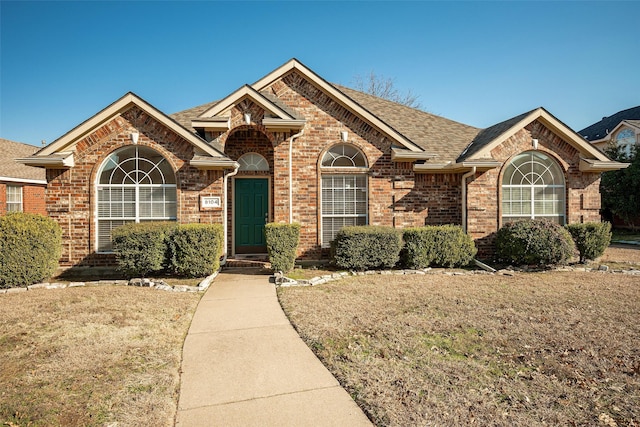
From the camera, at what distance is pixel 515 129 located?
37.2 ft

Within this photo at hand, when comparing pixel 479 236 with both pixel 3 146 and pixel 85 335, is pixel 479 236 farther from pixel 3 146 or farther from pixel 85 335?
pixel 3 146

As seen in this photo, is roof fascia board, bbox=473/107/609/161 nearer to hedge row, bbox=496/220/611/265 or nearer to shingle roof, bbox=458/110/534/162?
shingle roof, bbox=458/110/534/162

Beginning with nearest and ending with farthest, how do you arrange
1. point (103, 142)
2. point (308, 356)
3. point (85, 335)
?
1. point (308, 356)
2. point (85, 335)
3. point (103, 142)

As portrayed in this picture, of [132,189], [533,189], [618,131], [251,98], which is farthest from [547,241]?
[618,131]

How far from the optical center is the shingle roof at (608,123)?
3045 cm

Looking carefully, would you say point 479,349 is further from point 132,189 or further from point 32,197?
point 32,197

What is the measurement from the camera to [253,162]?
1170cm

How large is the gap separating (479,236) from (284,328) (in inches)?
319

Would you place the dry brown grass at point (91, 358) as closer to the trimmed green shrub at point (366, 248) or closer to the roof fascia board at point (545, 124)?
the trimmed green shrub at point (366, 248)

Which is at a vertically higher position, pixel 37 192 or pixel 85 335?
pixel 37 192

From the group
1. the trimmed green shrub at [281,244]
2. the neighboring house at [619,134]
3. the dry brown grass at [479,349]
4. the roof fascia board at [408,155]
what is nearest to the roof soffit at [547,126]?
the roof fascia board at [408,155]

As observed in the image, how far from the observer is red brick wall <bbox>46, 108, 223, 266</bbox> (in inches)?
376

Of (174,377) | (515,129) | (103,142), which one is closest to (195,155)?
(103,142)

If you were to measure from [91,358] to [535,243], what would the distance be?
33.9 ft
